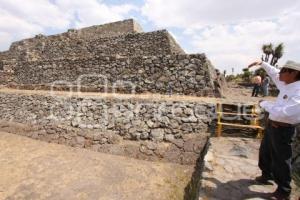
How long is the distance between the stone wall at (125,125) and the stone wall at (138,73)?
2.16m

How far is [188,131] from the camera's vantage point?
7004mm

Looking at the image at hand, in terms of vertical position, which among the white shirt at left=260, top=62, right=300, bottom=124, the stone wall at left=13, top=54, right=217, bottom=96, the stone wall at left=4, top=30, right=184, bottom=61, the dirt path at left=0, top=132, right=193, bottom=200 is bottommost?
the dirt path at left=0, top=132, right=193, bottom=200

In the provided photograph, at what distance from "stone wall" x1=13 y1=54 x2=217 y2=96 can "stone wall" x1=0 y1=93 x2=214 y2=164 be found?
216cm

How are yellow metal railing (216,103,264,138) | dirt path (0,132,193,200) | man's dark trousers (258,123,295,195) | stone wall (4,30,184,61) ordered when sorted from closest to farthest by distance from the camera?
man's dark trousers (258,123,295,195)
dirt path (0,132,193,200)
yellow metal railing (216,103,264,138)
stone wall (4,30,184,61)

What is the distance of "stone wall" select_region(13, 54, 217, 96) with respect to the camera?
31.3 ft

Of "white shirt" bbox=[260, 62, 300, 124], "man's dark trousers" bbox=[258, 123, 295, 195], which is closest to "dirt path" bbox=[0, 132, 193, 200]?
"man's dark trousers" bbox=[258, 123, 295, 195]

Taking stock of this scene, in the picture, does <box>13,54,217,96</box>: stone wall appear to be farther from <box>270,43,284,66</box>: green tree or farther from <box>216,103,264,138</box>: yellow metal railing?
<box>270,43,284,66</box>: green tree

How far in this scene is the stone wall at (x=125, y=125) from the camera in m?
6.82

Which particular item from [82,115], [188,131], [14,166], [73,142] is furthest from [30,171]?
[188,131]

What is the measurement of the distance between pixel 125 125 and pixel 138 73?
11.1ft

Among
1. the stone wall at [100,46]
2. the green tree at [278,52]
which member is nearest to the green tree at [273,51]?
the green tree at [278,52]

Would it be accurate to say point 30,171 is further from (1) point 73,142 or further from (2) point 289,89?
(2) point 289,89

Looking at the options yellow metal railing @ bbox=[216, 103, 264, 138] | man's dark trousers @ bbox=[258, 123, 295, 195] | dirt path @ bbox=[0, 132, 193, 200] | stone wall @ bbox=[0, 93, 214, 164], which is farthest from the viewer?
stone wall @ bbox=[0, 93, 214, 164]

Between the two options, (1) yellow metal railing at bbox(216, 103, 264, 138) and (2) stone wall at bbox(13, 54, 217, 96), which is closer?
(1) yellow metal railing at bbox(216, 103, 264, 138)
